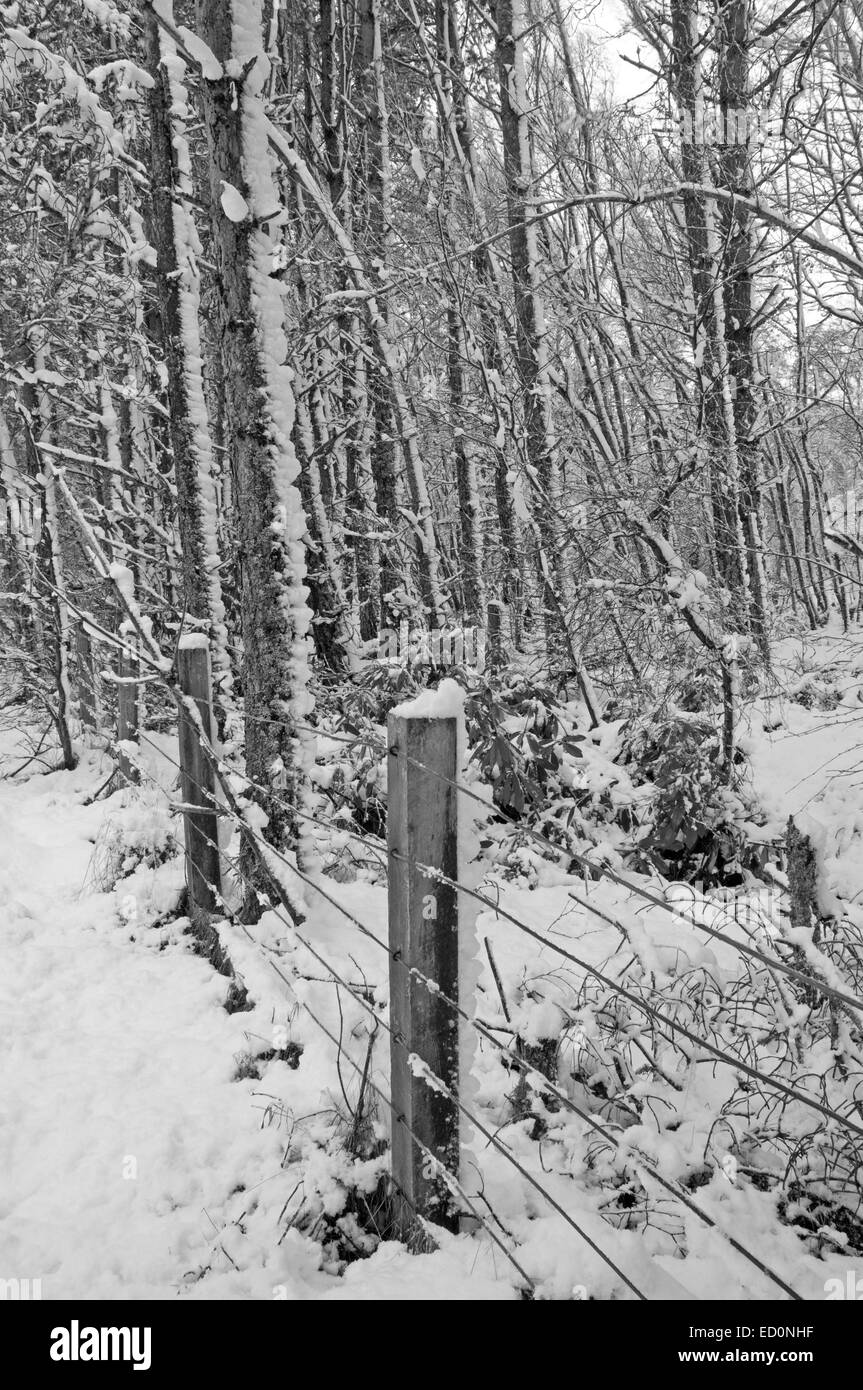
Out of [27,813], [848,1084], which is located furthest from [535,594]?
[848,1084]

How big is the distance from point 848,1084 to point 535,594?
7024 millimetres

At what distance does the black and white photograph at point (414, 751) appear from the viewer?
2.08 metres

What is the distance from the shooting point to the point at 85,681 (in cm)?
959

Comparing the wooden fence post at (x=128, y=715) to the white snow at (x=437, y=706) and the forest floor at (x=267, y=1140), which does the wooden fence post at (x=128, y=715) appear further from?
the white snow at (x=437, y=706)

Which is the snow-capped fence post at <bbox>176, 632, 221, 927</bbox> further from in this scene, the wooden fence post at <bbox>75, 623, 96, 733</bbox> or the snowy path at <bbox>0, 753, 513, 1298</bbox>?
the wooden fence post at <bbox>75, 623, 96, 733</bbox>

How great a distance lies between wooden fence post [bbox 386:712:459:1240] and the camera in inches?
75.1

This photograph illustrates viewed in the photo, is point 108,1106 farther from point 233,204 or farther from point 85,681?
point 85,681

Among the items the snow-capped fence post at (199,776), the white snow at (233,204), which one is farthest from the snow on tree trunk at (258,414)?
the snow-capped fence post at (199,776)

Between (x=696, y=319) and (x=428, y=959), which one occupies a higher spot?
(x=696, y=319)

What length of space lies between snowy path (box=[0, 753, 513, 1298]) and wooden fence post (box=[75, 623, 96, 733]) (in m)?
5.34

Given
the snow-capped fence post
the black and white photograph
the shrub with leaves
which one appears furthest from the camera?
the shrub with leaves

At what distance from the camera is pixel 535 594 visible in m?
9.34

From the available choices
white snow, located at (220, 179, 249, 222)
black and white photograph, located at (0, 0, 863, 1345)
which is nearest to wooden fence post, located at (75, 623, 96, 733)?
black and white photograph, located at (0, 0, 863, 1345)
